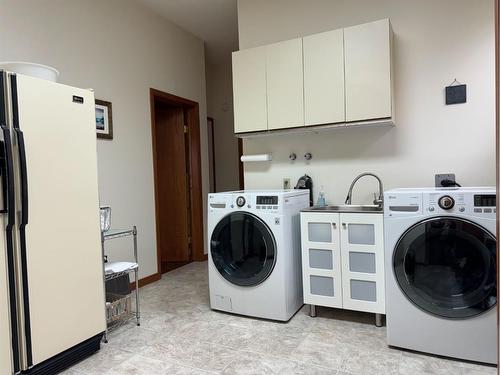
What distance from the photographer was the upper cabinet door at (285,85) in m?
2.81

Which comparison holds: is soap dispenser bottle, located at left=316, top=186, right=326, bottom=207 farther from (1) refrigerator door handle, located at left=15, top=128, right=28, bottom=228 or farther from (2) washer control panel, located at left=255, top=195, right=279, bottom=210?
(1) refrigerator door handle, located at left=15, top=128, right=28, bottom=228

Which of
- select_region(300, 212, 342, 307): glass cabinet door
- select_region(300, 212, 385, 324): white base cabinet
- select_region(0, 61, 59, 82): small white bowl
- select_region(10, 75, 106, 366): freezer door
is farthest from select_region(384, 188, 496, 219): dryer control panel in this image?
select_region(0, 61, 59, 82): small white bowl

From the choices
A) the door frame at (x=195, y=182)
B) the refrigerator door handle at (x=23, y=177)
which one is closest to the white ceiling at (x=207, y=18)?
the door frame at (x=195, y=182)

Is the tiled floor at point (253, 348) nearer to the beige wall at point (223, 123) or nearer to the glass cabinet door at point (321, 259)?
the glass cabinet door at point (321, 259)

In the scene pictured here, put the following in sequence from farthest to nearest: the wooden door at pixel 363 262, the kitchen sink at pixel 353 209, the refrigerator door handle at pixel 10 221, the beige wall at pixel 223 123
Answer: the beige wall at pixel 223 123
the kitchen sink at pixel 353 209
the wooden door at pixel 363 262
the refrigerator door handle at pixel 10 221

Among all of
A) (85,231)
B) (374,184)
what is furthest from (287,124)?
(85,231)

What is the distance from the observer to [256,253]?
2664 mm

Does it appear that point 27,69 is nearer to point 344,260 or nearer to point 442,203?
point 344,260

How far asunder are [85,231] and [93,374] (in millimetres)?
803

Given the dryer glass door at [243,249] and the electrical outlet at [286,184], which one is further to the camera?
the electrical outlet at [286,184]

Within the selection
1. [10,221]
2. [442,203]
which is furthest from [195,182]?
[442,203]

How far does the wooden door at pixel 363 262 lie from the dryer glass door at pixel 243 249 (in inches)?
20.8

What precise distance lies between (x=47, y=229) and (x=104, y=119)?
60.6 inches

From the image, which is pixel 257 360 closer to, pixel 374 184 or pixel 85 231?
pixel 85 231
